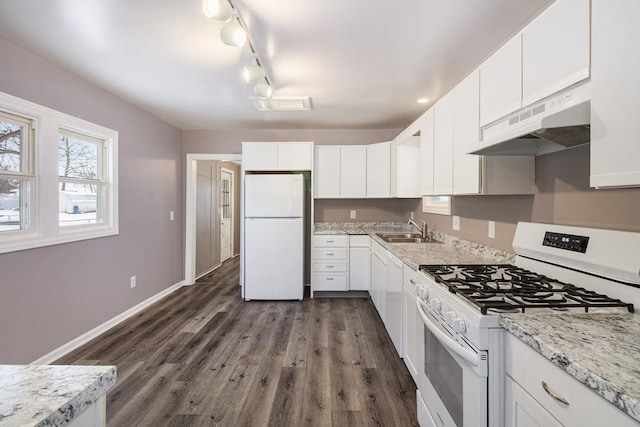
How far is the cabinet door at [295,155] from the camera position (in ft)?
12.3

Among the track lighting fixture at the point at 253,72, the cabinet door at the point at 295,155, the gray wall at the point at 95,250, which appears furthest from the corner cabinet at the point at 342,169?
the gray wall at the point at 95,250

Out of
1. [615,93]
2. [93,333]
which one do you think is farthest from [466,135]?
[93,333]

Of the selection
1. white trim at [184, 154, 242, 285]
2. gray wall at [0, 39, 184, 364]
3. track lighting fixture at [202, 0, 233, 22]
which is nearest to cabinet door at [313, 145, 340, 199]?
white trim at [184, 154, 242, 285]

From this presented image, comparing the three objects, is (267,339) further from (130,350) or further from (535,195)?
(535,195)

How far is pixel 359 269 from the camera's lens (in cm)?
371

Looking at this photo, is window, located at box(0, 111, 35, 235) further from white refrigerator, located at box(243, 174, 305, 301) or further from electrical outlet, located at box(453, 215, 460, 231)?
electrical outlet, located at box(453, 215, 460, 231)

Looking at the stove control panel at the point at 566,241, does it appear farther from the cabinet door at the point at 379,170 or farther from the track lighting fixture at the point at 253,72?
the cabinet door at the point at 379,170

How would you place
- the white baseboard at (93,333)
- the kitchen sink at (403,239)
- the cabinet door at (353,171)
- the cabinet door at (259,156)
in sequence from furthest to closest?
1. the cabinet door at (353,171)
2. the cabinet door at (259,156)
3. the kitchen sink at (403,239)
4. the white baseboard at (93,333)

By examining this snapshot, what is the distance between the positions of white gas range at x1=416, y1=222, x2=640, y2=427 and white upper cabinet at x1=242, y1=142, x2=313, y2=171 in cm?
253

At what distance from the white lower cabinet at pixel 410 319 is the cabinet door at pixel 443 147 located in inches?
26.0

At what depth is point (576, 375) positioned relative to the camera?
0.68m

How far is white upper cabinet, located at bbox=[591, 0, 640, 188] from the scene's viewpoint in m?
0.81

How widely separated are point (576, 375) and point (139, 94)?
3.72 metres

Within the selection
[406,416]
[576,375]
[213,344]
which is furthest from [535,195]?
[213,344]
